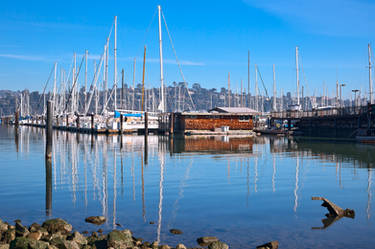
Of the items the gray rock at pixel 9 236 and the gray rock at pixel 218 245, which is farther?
the gray rock at pixel 9 236

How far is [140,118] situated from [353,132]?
3783 cm

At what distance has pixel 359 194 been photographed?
19.5 metres

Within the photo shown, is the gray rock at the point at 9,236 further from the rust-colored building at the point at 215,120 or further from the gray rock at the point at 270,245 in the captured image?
the rust-colored building at the point at 215,120

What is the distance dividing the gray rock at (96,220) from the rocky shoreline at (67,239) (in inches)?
45.3

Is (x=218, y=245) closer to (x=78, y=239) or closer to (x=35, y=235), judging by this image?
(x=78, y=239)

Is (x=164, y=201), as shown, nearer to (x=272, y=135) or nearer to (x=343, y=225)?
(x=343, y=225)

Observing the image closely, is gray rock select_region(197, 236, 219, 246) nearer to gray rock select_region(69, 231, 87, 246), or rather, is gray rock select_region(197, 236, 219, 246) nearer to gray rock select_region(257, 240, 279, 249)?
gray rock select_region(257, 240, 279, 249)

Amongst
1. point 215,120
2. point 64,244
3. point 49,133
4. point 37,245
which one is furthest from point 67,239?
point 215,120

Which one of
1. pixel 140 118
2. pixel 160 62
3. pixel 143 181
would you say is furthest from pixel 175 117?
pixel 143 181

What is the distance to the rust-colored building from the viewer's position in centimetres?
7494

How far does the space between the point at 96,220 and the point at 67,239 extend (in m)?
2.62

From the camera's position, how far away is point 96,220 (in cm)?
1430

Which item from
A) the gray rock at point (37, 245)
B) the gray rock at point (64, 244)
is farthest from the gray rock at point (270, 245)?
the gray rock at point (37, 245)

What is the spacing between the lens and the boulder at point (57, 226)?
12891 mm
